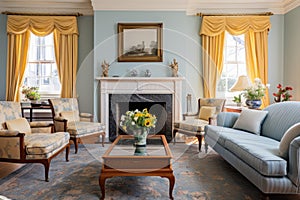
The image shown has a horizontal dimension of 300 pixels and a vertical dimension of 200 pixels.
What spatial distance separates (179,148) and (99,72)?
2.41m

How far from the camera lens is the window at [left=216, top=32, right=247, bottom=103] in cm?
620

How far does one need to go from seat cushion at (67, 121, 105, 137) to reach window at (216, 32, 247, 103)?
3.03 m

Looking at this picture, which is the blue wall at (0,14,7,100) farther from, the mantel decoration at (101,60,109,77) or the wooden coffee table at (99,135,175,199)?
the wooden coffee table at (99,135,175,199)

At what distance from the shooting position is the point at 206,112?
16.5 ft

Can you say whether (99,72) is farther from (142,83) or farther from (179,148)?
(179,148)

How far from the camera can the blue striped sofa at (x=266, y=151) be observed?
7.44ft

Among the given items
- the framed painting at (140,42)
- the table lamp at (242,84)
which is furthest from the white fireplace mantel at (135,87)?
the table lamp at (242,84)

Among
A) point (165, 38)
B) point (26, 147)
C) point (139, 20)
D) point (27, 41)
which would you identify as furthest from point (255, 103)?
point (27, 41)

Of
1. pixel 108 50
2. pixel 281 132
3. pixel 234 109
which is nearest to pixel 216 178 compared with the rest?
pixel 281 132

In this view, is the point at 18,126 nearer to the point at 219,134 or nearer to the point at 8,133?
the point at 8,133

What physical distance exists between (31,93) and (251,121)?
4.49 meters

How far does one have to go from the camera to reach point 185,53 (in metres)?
5.79

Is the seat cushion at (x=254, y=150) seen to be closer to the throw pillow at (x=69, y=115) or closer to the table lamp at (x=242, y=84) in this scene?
the table lamp at (x=242, y=84)

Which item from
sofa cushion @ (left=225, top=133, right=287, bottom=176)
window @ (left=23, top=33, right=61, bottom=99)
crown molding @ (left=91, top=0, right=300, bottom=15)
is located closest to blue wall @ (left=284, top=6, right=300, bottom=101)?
crown molding @ (left=91, top=0, right=300, bottom=15)
